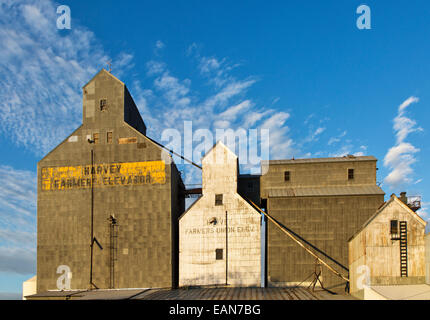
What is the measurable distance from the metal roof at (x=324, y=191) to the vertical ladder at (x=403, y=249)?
12.1 metres

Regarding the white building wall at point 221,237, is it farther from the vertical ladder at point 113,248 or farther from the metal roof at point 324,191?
the vertical ladder at point 113,248

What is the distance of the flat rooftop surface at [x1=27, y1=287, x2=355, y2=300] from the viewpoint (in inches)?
1478

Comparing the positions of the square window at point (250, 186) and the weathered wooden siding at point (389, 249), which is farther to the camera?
the square window at point (250, 186)

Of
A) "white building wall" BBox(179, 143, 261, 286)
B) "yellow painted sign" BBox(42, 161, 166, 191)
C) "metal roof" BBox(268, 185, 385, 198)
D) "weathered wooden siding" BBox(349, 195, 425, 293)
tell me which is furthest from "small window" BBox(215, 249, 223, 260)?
"weathered wooden siding" BBox(349, 195, 425, 293)

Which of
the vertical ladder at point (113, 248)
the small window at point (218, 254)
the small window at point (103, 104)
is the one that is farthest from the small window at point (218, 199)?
the small window at point (103, 104)

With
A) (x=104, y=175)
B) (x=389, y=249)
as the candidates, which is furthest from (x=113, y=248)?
(x=389, y=249)

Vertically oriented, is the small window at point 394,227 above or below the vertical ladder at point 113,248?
above

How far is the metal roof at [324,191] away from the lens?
4716cm

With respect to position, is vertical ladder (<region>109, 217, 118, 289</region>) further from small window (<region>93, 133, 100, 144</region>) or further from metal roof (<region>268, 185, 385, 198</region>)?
metal roof (<region>268, 185, 385, 198</region>)
